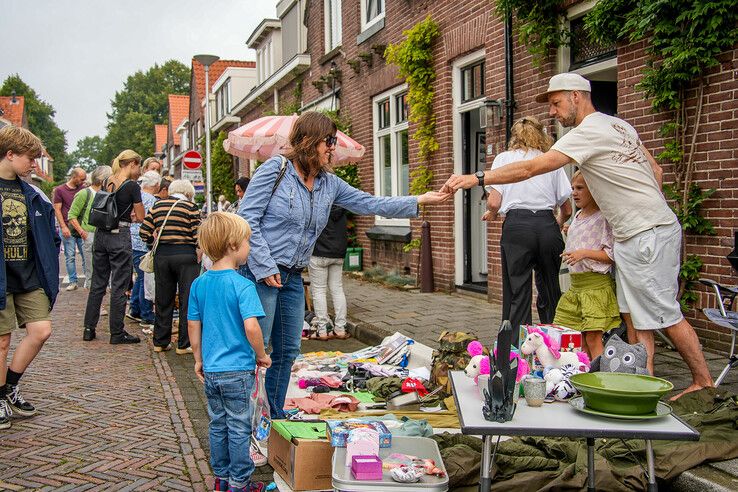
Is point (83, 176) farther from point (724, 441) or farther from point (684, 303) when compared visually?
point (724, 441)

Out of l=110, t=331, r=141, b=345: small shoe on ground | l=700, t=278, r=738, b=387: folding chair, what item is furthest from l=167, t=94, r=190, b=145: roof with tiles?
l=700, t=278, r=738, b=387: folding chair

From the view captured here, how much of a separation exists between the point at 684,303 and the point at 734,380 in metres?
1.32

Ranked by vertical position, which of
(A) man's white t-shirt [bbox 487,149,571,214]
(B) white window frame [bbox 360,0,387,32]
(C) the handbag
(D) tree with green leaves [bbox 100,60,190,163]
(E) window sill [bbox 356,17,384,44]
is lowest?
(C) the handbag

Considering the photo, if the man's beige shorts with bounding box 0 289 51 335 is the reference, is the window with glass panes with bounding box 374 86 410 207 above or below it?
above

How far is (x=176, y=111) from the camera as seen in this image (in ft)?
209

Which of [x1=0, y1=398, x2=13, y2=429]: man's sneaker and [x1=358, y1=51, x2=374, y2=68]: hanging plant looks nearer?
[x1=0, y1=398, x2=13, y2=429]: man's sneaker

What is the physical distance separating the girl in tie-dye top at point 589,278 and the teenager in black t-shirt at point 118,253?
5.06 meters

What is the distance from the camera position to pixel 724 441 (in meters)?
3.63

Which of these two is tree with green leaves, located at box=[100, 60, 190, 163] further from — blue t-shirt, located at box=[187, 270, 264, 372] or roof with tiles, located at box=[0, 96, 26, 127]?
blue t-shirt, located at box=[187, 270, 264, 372]

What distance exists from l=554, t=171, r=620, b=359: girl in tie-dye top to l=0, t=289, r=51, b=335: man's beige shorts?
3605mm

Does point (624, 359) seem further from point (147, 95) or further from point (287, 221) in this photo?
point (147, 95)

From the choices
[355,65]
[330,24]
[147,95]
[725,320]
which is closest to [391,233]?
[355,65]

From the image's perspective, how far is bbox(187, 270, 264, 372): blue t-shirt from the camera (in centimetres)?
372

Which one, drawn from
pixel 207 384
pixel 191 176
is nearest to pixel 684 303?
pixel 207 384
